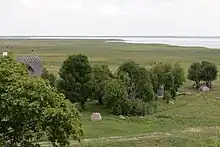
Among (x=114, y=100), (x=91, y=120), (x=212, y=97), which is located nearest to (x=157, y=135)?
(x=91, y=120)

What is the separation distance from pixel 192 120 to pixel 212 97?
20.9 metres

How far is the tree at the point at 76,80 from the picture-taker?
167ft

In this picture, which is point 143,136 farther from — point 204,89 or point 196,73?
point 196,73

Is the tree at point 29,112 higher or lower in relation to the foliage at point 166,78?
higher

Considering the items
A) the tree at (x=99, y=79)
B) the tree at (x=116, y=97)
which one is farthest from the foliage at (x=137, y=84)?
the tree at (x=116, y=97)

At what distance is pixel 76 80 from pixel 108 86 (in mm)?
3975

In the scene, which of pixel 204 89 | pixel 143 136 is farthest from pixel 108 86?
pixel 204 89

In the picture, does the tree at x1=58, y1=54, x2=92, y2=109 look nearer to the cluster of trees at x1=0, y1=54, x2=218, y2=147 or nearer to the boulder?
the cluster of trees at x1=0, y1=54, x2=218, y2=147

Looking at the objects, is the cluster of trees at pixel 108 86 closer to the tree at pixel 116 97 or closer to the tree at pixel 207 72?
the tree at pixel 116 97

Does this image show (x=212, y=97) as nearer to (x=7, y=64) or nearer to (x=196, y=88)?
(x=196, y=88)

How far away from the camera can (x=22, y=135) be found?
758 inches

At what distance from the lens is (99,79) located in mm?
55156

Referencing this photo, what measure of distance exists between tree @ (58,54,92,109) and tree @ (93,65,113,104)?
1303mm

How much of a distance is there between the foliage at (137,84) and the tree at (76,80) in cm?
457
